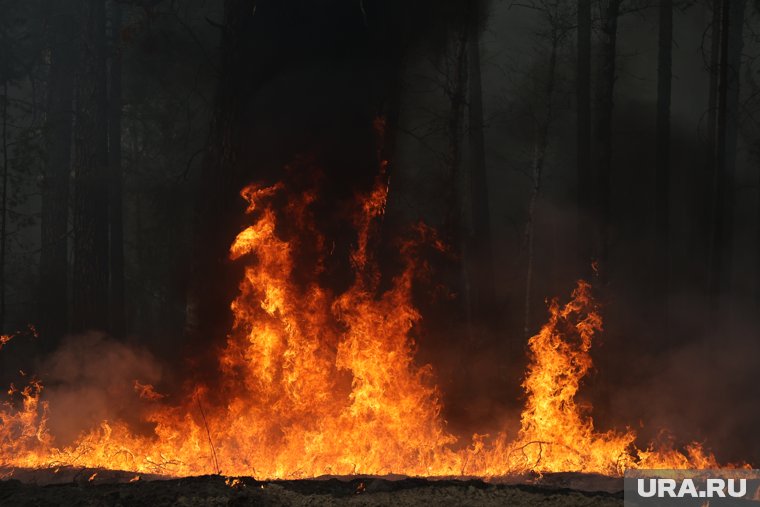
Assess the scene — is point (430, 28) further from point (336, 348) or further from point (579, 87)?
point (579, 87)

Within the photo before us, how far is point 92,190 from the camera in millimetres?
13539

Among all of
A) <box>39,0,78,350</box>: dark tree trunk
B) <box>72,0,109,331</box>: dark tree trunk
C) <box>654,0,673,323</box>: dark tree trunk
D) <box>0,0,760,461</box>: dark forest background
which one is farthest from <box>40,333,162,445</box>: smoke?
<box>654,0,673,323</box>: dark tree trunk

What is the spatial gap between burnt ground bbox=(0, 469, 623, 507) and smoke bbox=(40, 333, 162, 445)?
2.37m

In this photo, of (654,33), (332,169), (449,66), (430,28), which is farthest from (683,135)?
(332,169)

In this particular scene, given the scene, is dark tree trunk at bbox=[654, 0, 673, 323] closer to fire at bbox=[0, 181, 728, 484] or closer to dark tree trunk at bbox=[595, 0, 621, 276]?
dark tree trunk at bbox=[595, 0, 621, 276]

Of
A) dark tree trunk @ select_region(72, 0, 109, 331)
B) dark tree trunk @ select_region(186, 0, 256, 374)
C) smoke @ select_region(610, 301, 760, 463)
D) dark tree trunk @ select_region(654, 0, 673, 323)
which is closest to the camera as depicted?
dark tree trunk @ select_region(186, 0, 256, 374)

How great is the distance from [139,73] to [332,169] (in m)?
11.9

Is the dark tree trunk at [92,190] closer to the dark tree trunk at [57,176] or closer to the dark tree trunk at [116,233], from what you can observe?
the dark tree trunk at [116,233]

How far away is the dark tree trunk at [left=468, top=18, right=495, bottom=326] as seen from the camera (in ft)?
53.5

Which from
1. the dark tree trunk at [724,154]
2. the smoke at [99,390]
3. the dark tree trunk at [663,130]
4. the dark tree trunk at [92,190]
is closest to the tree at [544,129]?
the dark tree trunk at [663,130]

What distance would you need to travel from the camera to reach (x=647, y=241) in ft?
65.4

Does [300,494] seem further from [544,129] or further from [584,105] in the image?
[544,129]

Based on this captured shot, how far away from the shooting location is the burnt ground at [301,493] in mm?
6488

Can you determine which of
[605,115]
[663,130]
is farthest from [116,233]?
[663,130]
